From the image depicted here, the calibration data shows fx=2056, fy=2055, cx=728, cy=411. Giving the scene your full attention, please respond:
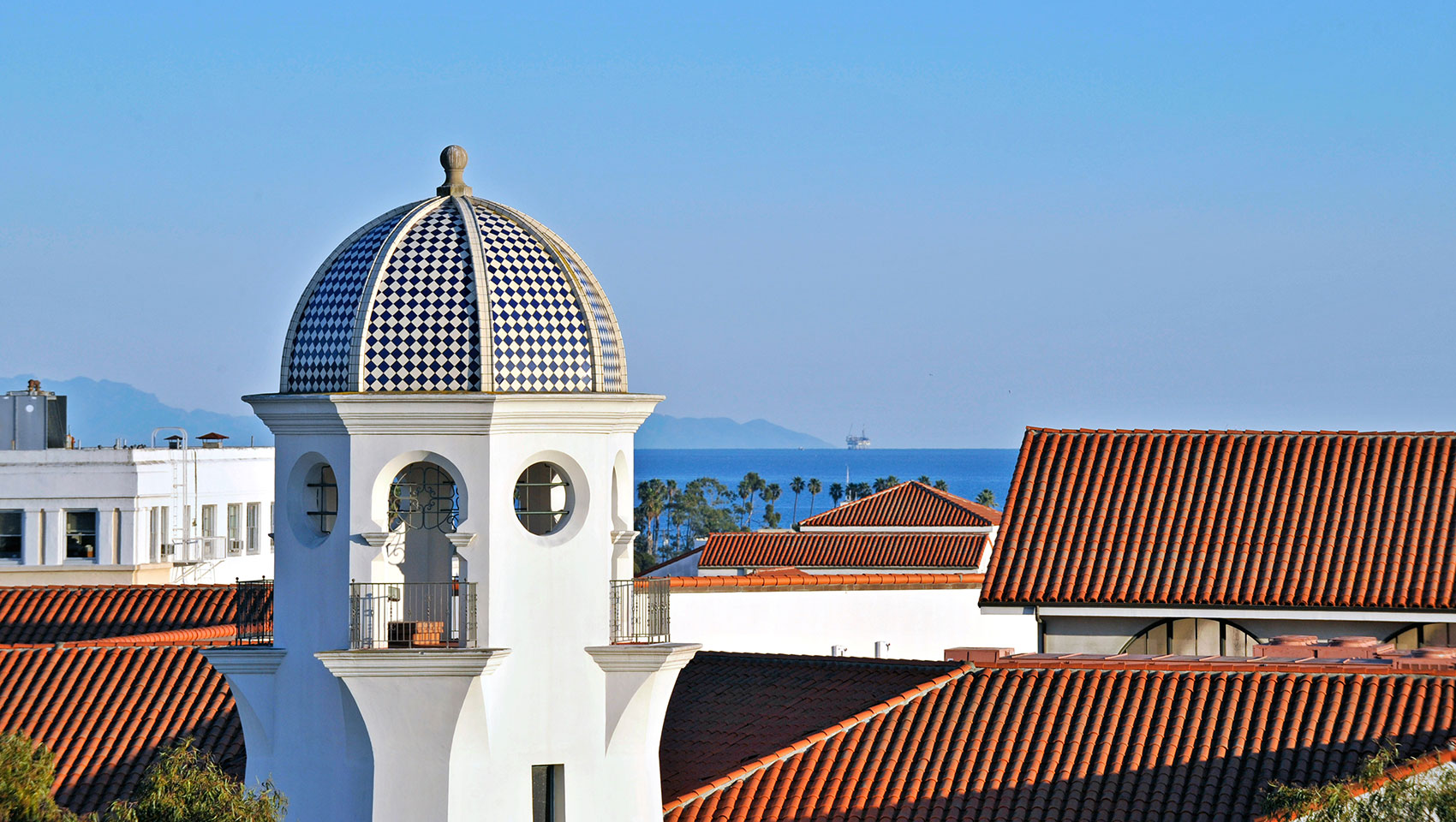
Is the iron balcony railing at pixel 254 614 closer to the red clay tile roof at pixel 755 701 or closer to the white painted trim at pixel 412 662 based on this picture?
the white painted trim at pixel 412 662

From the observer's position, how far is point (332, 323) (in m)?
18.0

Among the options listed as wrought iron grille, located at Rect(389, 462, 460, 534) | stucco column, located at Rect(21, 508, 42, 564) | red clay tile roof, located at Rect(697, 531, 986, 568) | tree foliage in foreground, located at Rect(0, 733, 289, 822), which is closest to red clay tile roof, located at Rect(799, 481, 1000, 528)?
red clay tile roof, located at Rect(697, 531, 986, 568)

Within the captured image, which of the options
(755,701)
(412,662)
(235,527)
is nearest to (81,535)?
(235,527)

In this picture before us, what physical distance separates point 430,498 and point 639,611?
92.5 inches

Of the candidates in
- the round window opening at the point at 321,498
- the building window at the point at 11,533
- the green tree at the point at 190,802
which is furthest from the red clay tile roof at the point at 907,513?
the green tree at the point at 190,802

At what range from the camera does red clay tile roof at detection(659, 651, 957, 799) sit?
931 inches

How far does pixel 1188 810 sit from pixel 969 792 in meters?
2.28

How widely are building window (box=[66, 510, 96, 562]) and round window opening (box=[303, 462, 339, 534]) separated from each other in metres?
42.0

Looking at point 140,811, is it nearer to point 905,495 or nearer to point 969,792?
point 969,792

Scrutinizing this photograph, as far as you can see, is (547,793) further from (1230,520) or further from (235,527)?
(235,527)

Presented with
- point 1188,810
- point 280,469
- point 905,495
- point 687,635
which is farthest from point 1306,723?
point 905,495

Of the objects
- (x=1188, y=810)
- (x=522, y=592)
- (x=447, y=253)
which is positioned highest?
(x=447, y=253)

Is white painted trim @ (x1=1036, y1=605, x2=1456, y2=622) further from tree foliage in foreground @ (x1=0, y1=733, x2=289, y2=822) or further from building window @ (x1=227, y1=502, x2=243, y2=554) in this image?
building window @ (x1=227, y1=502, x2=243, y2=554)

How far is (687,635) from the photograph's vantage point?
3712cm
